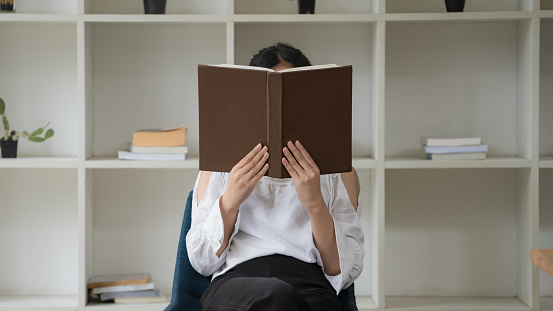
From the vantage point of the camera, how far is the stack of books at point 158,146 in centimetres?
258

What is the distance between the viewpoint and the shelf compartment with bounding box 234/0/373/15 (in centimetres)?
282

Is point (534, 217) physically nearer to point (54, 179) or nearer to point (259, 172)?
point (259, 172)

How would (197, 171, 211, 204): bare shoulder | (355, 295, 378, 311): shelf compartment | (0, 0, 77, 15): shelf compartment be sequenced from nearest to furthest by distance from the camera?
(197, 171, 211, 204): bare shoulder < (355, 295, 378, 311): shelf compartment < (0, 0, 77, 15): shelf compartment

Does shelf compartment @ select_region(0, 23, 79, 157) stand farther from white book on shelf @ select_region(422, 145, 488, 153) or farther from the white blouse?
white book on shelf @ select_region(422, 145, 488, 153)

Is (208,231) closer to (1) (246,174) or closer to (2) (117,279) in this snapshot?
(1) (246,174)

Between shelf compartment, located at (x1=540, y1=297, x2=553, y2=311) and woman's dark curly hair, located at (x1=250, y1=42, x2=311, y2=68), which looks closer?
woman's dark curly hair, located at (x1=250, y1=42, x2=311, y2=68)

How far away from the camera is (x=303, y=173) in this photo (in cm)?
168

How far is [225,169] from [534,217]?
143cm

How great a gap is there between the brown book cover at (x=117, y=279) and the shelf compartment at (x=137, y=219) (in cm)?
13

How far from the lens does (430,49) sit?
2.83 metres

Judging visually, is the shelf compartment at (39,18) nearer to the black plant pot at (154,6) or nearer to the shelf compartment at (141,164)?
the black plant pot at (154,6)

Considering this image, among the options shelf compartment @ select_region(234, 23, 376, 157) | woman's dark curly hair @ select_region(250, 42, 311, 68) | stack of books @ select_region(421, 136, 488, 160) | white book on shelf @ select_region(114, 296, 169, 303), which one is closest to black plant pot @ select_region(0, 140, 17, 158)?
white book on shelf @ select_region(114, 296, 169, 303)

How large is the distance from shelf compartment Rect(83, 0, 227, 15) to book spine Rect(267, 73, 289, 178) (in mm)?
1276

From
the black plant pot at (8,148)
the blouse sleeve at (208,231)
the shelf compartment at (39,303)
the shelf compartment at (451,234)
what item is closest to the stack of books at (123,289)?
the shelf compartment at (39,303)
